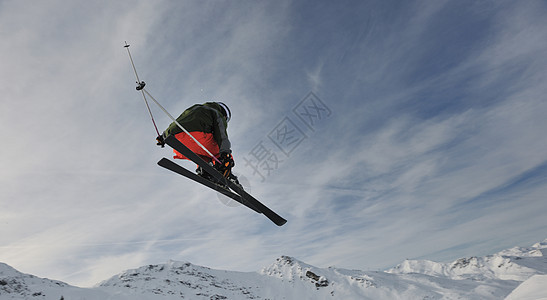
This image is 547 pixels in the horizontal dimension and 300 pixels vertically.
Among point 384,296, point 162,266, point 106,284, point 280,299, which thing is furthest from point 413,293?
point 106,284

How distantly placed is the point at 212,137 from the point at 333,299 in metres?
144

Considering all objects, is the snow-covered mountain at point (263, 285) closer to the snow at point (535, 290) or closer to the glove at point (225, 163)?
the glove at point (225, 163)

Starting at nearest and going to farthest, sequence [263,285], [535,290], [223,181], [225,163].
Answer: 1. [535,290]
2. [225,163]
3. [223,181]
4. [263,285]

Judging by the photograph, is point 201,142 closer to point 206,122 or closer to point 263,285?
point 206,122

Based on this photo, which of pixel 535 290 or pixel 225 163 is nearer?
pixel 535 290

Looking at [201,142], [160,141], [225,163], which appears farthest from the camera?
[225,163]

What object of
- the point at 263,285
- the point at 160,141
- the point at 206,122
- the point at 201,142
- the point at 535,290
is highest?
the point at 206,122

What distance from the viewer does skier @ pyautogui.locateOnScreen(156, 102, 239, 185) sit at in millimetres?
5797

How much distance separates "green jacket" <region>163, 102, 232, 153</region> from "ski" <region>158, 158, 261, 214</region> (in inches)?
48.9

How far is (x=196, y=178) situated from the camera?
7.16 m

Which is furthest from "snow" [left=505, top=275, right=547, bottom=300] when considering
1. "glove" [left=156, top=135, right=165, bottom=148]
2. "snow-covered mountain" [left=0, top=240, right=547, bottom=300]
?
"snow-covered mountain" [left=0, top=240, right=547, bottom=300]

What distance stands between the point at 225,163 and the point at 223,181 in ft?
1.83

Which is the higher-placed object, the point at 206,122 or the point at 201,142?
the point at 206,122

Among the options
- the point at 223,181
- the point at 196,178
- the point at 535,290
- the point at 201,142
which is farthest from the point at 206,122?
the point at 535,290
